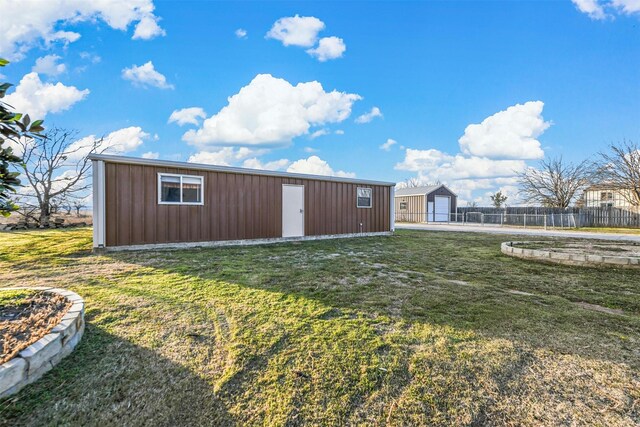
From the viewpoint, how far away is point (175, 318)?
9.30 ft

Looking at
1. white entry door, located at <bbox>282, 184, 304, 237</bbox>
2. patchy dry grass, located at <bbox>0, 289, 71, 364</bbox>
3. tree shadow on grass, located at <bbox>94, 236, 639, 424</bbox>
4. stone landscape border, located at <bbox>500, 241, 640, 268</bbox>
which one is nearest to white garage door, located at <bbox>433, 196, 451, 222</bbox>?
white entry door, located at <bbox>282, 184, 304, 237</bbox>

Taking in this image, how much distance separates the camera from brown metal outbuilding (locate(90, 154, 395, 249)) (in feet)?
22.4

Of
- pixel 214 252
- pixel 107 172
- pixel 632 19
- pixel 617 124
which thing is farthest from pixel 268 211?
pixel 617 124

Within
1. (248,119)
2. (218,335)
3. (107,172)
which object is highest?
(248,119)

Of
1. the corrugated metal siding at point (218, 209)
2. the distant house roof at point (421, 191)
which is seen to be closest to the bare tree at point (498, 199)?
the distant house roof at point (421, 191)

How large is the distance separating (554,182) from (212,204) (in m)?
25.2

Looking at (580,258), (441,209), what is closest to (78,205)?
(580,258)

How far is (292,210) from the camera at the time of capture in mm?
9570

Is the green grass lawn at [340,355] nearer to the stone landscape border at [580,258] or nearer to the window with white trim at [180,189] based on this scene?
the stone landscape border at [580,258]

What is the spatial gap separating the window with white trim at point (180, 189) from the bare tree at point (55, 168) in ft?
28.5

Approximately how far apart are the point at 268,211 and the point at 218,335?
669 cm

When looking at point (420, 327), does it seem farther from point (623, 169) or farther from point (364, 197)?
point (623, 169)

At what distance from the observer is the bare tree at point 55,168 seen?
1326 centimetres

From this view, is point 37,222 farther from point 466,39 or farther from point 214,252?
point 466,39
